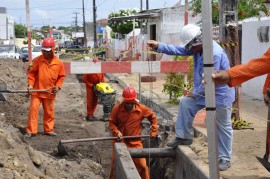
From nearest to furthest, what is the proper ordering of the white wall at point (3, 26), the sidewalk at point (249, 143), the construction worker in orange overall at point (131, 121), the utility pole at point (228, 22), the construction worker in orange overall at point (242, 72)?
the construction worker in orange overall at point (242, 72) → the sidewalk at point (249, 143) → the construction worker in orange overall at point (131, 121) → the utility pole at point (228, 22) → the white wall at point (3, 26)

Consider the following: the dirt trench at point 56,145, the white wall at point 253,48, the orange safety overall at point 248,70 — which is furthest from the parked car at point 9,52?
the orange safety overall at point 248,70

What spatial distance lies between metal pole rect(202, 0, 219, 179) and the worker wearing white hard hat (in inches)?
91.4

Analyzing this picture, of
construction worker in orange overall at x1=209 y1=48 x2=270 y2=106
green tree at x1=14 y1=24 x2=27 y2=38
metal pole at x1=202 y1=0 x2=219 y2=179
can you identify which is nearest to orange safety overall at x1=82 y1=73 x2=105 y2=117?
construction worker in orange overall at x1=209 y1=48 x2=270 y2=106

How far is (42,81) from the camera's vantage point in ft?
33.7

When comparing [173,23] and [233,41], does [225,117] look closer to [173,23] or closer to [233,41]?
[233,41]

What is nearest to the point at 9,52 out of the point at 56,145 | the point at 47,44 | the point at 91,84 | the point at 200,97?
the point at 91,84

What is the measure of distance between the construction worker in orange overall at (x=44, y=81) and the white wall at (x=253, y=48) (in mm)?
5816

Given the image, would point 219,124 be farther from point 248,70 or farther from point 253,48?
point 253,48

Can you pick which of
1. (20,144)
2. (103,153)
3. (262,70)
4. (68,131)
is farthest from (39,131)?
(262,70)

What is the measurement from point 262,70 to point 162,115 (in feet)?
27.3

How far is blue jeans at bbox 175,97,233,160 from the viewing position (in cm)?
654

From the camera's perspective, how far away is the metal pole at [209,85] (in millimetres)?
3826

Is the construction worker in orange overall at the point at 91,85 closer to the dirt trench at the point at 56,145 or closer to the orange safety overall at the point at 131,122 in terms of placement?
the dirt trench at the point at 56,145

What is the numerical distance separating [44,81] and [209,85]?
6752 millimetres
